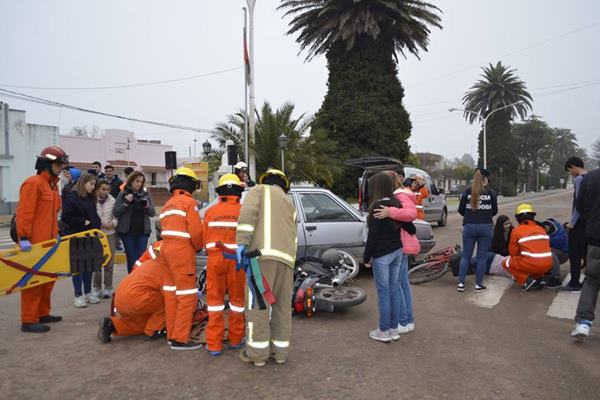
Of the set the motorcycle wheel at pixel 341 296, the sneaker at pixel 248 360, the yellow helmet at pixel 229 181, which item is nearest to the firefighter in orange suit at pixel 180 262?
the yellow helmet at pixel 229 181

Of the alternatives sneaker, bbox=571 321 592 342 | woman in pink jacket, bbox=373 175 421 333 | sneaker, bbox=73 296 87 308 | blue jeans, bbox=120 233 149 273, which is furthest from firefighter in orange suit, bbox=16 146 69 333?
sneaker, bbox=571 321 592 342

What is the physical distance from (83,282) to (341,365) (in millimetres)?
4074

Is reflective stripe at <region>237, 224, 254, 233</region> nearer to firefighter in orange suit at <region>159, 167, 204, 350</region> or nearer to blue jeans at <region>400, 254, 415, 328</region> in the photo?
firefighter in orange suit at <region>159, 167, 204, 350</region>

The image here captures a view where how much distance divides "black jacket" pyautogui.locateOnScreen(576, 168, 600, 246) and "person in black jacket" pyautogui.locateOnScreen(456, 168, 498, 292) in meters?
1.45

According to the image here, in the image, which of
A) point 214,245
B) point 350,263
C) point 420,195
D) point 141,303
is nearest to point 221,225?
point 214,245

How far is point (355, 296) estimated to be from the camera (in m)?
5.39

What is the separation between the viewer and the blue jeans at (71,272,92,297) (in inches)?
238

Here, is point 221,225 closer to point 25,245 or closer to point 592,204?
point 25,245

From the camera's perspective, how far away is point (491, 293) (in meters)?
6.44

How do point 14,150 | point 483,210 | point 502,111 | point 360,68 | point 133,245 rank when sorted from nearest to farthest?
point 483,210 → point 133,245 → point 360,68 → point 14,150 → point 502,111

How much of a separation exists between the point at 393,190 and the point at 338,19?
19.8 m

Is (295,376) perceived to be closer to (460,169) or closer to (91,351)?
(91,351)

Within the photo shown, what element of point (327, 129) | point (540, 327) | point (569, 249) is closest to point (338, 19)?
point (327, 129)

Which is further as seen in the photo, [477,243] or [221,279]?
[477,243]
